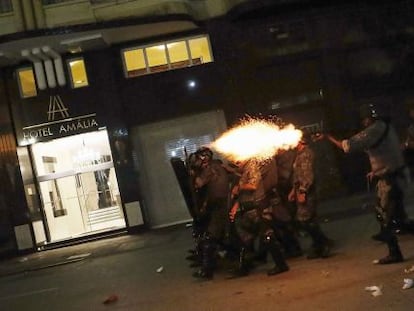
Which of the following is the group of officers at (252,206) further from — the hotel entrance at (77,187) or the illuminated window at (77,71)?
the illuminated window at (77,71)

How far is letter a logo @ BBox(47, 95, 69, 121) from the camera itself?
15992mm

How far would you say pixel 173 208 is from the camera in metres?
16.2

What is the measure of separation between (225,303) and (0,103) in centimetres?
1104

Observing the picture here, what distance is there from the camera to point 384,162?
791 centimetres

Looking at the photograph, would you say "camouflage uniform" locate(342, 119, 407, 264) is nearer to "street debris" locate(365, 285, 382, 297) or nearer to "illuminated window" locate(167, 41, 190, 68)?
"street debris" locate(365, 285, 382, 297)

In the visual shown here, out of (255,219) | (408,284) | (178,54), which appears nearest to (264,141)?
(255,219)

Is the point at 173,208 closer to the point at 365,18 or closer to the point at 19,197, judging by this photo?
the point at 19,197

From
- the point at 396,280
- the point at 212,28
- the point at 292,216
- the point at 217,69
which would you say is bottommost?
the point at 396,280

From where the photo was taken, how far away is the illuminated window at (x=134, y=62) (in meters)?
16.2

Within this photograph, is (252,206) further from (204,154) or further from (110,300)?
(110,300)

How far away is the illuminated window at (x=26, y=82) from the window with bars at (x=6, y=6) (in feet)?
5.06

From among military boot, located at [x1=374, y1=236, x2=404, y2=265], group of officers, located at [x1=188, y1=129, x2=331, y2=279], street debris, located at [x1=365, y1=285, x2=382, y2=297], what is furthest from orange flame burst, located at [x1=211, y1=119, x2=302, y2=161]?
street debris, located at [x1=365, y1=285, x2=382, y2=297]

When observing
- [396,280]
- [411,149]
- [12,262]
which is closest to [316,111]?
[411,149]

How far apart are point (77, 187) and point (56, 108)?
2.24 meters
